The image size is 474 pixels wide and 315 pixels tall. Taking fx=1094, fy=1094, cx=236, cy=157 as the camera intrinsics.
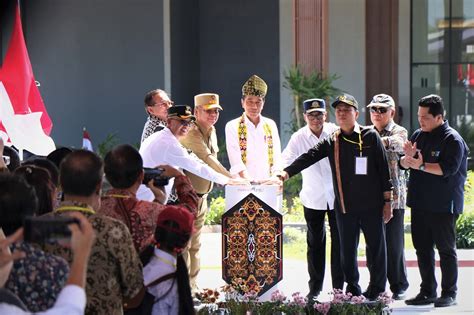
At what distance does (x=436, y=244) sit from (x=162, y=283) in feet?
14.0

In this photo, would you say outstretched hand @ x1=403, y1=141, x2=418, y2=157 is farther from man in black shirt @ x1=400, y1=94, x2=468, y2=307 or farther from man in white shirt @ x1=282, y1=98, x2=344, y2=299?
man in white shirt @ x1=282, y1=98, x2=344, y2=299

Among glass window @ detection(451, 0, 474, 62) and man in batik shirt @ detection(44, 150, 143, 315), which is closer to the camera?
man in batik shirt @ detection(44, 150, 143, 315)

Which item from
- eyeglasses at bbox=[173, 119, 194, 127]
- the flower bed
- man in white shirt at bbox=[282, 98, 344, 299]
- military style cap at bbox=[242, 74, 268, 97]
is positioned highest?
military style cap at bbox=[242, 74, 268, 97]

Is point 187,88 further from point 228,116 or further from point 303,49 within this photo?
point 303,49

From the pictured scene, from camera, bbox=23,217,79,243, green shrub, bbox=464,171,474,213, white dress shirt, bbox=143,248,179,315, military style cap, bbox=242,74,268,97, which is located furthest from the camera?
green shrub, bbox=464,171,474,213

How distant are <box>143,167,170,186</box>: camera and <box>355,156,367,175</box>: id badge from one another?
10.3 ft

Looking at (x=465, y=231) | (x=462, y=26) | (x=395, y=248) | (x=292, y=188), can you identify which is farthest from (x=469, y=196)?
(x=462, y=26)

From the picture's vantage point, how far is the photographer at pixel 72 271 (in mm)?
4195

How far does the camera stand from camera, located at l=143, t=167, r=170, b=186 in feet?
21.3

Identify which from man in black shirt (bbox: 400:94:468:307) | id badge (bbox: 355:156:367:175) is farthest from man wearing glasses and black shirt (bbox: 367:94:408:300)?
id badge (bbox: 355:156:367:175)

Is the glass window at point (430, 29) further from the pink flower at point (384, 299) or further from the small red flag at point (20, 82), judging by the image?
the pink flower at point (384, 299)

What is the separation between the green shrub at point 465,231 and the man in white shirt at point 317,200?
3.90m

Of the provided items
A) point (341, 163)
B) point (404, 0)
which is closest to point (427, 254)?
point (341, 163)

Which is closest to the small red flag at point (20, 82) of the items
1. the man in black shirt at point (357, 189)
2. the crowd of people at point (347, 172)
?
the crowd of people at point (347, 172)
